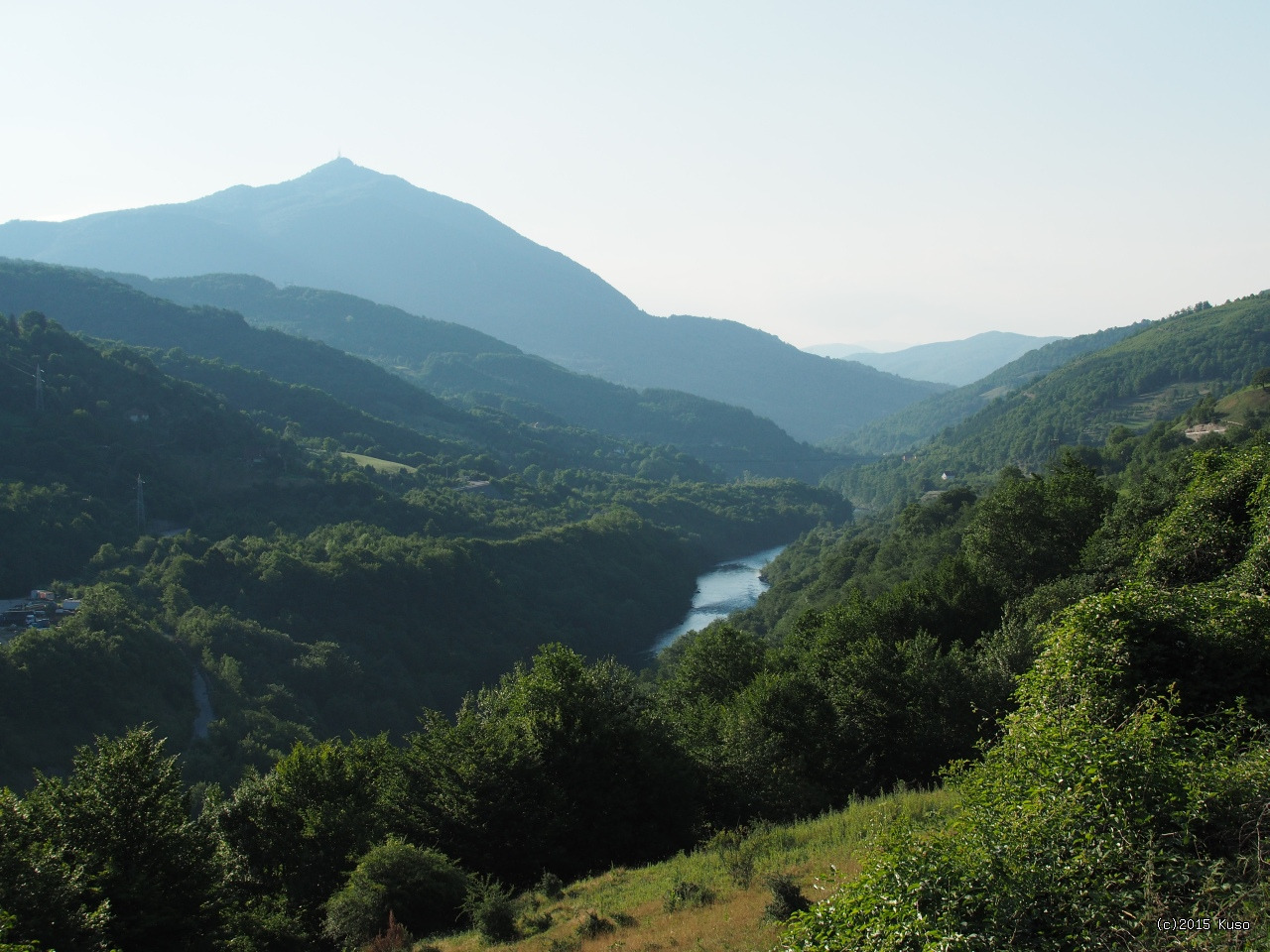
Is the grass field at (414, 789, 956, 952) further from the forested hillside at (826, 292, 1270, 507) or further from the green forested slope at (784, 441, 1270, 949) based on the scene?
the forested hillside at (826, 292, 1270, 507)

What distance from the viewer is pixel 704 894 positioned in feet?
55.8

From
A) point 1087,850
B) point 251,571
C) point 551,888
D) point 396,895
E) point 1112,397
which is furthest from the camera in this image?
point 1112,397

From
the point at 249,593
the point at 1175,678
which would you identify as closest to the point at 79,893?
the point at 1175,678

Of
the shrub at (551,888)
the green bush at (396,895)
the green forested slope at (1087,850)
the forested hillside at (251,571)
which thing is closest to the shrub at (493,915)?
the shrub at (551,888)

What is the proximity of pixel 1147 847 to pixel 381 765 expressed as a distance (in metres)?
22.8

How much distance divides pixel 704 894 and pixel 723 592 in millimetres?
107290

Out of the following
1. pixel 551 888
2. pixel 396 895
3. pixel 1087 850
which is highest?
pixel 1087 850

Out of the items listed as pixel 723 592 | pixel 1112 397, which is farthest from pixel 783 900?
pixel 1112 397

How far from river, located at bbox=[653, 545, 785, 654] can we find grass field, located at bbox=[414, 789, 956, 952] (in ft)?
237

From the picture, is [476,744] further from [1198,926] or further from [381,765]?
[1198,926]

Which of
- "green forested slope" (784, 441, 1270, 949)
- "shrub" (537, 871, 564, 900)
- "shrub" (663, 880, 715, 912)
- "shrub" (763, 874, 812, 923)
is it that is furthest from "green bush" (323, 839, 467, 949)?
"green forested slope" (784, 441, 1270, 949)

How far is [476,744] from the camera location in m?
24.6

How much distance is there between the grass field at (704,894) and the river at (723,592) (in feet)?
237

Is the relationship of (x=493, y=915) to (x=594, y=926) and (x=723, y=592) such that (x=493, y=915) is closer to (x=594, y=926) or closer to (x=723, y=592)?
(x=594, y=926)
